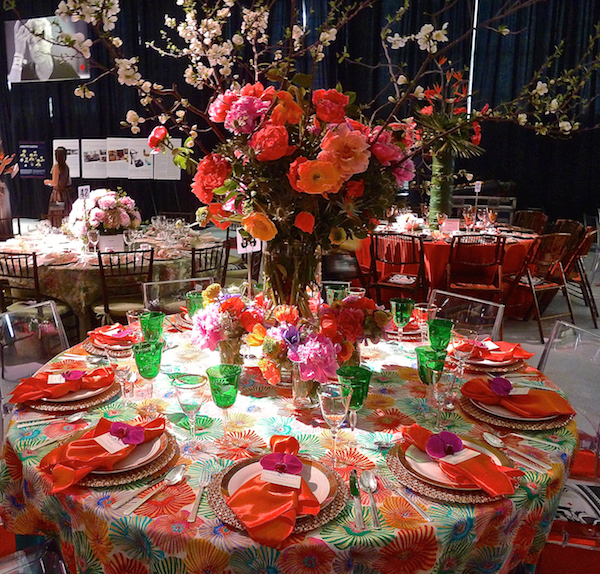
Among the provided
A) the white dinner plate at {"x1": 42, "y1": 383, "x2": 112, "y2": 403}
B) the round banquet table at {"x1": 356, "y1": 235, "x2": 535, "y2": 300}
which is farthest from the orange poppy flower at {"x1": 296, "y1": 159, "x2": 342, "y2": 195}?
the round banquet table at {"x1": 356, "y1": 235, "x2": 535, "y2": 300}

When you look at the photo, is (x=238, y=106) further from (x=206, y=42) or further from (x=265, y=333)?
(x=265, y=333)

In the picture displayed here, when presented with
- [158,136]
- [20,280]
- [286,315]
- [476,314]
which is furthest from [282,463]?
[20,280]

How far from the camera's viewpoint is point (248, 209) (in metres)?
1.56

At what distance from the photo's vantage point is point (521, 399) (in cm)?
150

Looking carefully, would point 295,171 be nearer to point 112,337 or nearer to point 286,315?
point 286,315

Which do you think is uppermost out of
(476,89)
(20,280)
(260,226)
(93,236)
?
(476,89)

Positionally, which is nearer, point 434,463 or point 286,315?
point 434,463

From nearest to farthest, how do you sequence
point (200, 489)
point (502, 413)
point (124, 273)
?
point (200, 489)
point (502, 413)
point (124, 273)

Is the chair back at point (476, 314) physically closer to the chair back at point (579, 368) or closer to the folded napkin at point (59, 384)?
the chair back at point (579, 368)

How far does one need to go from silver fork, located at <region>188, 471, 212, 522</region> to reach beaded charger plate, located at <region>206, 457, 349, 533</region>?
1cm

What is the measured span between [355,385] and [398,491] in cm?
31

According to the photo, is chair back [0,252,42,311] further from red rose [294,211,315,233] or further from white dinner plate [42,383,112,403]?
red rose [294,211,315,233]

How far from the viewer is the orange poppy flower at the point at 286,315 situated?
154 cm

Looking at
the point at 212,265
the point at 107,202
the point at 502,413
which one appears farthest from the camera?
the point at 212,265
